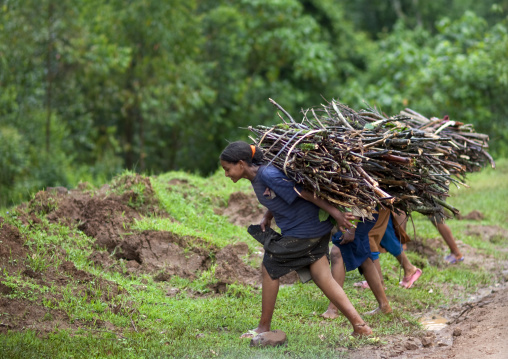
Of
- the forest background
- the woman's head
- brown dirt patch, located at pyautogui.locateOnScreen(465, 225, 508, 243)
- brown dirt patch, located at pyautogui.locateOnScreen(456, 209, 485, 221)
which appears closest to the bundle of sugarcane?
the woman's head

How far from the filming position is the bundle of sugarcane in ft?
14.7

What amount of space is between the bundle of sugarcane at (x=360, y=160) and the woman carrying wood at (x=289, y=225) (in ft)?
0.32

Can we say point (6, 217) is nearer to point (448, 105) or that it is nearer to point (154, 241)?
point (154, 241)

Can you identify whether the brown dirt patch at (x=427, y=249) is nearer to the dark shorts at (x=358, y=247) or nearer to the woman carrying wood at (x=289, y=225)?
the dark shorts at (x=358, y=247)

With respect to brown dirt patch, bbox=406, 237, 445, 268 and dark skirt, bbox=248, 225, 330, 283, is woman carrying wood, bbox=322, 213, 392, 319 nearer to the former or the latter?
dark skirt, bbox=248, 225, 330, 283

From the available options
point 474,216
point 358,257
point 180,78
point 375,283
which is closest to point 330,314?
point 375,283

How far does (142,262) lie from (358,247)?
235 centimetres

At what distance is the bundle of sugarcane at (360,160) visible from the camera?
448 centimetres

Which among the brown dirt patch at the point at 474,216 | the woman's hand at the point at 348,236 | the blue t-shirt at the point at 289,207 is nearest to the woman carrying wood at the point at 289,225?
the blue t-shirt at the point at 289,207

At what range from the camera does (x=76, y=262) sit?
5805 mm

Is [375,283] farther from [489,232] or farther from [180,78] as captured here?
[180,78]

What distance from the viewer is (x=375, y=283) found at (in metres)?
5.29

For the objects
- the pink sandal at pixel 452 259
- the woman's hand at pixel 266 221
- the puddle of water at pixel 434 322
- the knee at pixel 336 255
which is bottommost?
the pink sandal at pixel 452 259

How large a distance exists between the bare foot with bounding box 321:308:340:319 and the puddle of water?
0.84 metres
